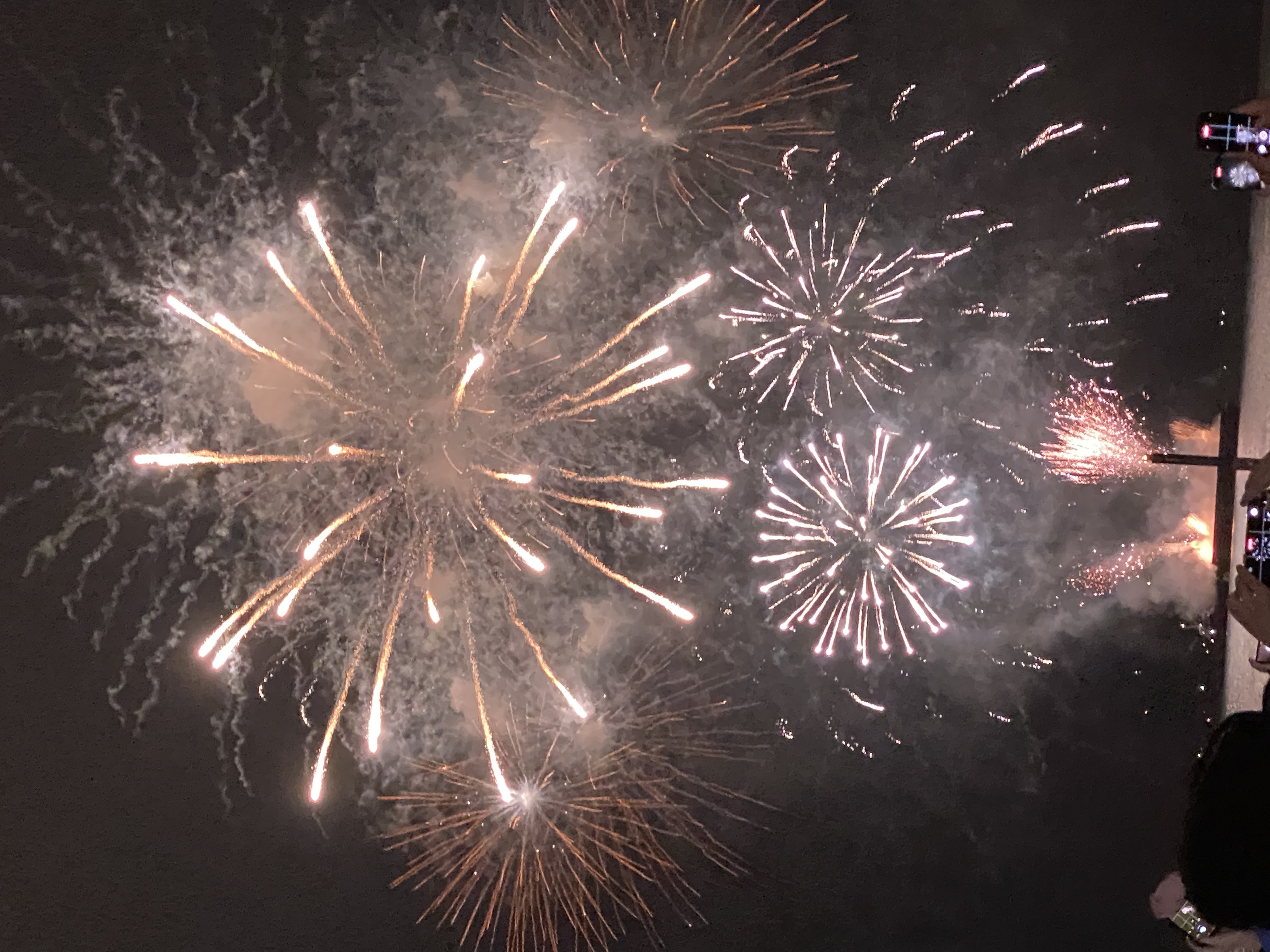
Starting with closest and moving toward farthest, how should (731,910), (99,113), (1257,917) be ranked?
(1257,917) < (99,113) < (731,910)

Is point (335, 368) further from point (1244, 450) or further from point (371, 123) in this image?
point (1244, 450)

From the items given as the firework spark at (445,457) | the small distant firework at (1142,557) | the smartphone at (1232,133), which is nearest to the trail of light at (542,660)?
the firework spark at (445,457)

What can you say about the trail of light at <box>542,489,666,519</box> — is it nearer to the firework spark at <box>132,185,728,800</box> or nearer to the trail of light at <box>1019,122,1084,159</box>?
the firework spark at <box>132,185,728,800</box>

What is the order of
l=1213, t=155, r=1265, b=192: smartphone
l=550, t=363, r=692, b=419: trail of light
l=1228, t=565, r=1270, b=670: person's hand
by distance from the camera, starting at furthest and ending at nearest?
l=550, t=363, r=692, b=419: trail of light
l=1213, t=155, r=1265, b=192: smartphone
l=1228, t=565, r=1270, b=670: person's hand

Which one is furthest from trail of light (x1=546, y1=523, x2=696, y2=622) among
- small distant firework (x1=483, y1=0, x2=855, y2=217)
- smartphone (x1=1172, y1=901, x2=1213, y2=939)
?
smartphone (x1=1172, y1=901, x2=1213, y2=939)

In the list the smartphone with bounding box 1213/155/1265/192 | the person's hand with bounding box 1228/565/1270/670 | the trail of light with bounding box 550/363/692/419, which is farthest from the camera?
the trail of light with bounding box 550/363/692/419

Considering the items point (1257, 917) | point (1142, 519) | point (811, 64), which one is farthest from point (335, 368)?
point (1257, 917)
